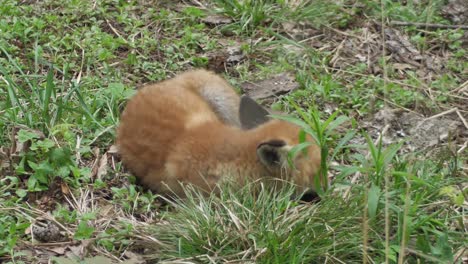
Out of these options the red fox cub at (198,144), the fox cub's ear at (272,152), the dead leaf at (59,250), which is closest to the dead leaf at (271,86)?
the red fox cub at (198,144)

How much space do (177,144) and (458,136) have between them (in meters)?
2.54

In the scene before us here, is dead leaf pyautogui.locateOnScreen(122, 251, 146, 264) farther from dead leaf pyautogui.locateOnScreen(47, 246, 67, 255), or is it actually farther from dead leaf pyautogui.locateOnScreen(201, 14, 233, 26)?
dead leaf pyautogui.locateOnScreen(201, 14, 233, 26)

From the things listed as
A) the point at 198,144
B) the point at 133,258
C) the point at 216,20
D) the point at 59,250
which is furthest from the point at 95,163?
the point at 216,20

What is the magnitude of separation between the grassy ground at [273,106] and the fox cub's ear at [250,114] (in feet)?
1.08

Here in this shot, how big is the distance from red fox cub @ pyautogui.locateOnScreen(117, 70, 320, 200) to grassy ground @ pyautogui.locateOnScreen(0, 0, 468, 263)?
15 centimetres

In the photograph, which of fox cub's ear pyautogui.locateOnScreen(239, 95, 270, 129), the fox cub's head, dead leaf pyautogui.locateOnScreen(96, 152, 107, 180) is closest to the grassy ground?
dead leaf pyautogui.locateOnScreen(96, 152, 107, 180)

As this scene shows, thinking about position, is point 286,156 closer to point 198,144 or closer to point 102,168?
point 198,144

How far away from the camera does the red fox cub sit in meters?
6.14

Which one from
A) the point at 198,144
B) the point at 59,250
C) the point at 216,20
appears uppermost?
the point at 198,144

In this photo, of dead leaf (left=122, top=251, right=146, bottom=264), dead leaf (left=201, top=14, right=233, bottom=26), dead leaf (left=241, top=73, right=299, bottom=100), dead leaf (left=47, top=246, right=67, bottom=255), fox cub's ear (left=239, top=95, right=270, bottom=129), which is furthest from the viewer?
dead leaf (left=201, top=14, right=233, bottom=26)

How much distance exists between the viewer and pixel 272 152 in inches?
239

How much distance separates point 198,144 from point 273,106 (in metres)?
1.57

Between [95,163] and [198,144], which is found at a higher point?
[198,144]

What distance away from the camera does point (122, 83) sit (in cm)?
798
